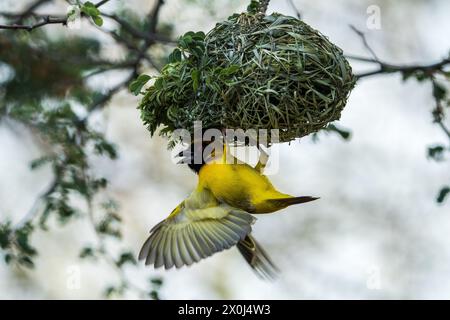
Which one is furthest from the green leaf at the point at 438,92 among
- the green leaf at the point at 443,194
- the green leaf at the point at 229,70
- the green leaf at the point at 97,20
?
the green leaf at the point at 97,20

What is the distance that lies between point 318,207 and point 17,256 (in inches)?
129

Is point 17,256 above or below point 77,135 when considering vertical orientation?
below

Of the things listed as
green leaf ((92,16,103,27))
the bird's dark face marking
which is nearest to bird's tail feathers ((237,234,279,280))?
the bird's dark face marking

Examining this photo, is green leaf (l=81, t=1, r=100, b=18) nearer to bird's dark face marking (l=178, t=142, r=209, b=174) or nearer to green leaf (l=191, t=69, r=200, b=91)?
green leaf (l=191, t=69, r=200, b=91)

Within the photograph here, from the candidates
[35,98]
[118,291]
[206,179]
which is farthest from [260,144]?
[35,98]

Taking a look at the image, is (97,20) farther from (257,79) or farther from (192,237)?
(192,237)

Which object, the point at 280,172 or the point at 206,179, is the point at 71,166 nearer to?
the point at 206,179

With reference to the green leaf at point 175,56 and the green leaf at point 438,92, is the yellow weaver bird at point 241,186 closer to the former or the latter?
the green leaf at point 175,56

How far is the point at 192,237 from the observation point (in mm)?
3027

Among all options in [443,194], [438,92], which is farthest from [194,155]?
[438,92]

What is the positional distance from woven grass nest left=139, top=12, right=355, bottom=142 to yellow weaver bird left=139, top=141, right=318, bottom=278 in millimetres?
260

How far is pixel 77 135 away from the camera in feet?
13.0

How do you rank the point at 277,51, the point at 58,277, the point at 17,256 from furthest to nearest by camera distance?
1. the point at 58,277
2. the point at 17,256
3. the point at 277,51

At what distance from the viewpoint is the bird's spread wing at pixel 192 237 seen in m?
2.94
